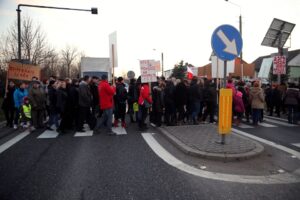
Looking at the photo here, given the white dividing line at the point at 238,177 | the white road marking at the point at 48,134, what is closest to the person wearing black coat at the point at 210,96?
the white road marking at the point at 48,134

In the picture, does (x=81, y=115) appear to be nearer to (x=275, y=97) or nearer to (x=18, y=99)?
(x=18, y=99)

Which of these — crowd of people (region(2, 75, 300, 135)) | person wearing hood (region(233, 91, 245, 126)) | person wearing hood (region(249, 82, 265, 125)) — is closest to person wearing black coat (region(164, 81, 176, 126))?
crowd of people (region(2, 75, 300, 135))

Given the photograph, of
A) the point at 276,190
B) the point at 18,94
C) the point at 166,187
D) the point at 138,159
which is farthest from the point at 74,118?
the point at 276,190

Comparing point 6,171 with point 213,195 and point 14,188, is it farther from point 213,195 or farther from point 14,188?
point 213,195

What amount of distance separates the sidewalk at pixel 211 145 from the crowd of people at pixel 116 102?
1.82 meters

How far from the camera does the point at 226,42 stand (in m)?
7.98

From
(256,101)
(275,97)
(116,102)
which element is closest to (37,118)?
(116,102)

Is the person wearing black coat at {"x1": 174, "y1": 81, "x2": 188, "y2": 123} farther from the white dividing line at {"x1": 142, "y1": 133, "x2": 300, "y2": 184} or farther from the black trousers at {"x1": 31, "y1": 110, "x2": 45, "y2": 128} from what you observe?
the white dividing line at {"x1": 142, "y1": 133, "x2": 300, "y2": 184}

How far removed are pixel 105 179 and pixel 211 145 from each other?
3.27 meters

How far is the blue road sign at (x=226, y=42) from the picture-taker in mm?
7926

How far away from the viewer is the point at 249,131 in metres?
11.6

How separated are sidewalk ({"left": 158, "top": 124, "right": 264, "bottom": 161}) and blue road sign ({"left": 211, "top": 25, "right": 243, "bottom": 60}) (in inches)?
85.2

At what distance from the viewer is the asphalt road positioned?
503 centimetres

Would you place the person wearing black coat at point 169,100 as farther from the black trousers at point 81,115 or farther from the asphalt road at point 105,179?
the asphalt road at point 105,179
